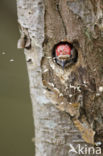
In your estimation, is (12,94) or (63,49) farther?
(12,94)

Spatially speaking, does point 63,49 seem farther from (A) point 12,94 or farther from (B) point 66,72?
(A) point 12,94

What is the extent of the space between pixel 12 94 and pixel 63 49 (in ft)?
2.33

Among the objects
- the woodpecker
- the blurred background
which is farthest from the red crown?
the blurred background

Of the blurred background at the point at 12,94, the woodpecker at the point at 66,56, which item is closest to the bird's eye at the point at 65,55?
the woodpecker at the point at 66,56

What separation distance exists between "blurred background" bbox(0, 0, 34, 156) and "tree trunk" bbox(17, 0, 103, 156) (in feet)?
1.91

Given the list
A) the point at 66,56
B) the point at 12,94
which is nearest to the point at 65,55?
the point at 66,56

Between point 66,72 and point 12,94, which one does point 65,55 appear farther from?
point 12,94

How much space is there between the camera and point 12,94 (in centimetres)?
104

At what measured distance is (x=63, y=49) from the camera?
357 millimetres

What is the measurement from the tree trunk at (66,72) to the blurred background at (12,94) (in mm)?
582

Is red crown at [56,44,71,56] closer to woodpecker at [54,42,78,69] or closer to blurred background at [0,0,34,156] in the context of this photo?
woodpecker at [54,42,78,69]

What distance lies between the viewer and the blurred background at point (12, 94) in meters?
0.96

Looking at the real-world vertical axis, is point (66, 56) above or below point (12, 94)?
above

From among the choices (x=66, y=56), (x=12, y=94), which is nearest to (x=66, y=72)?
(x=66, y=56)
